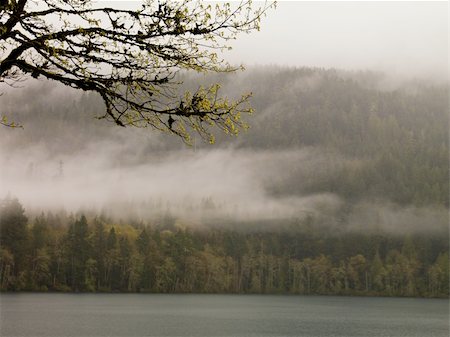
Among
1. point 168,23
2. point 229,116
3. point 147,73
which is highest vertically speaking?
point 168,23

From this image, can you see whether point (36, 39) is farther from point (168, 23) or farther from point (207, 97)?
point (207, 97)

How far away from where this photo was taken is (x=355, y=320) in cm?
14688

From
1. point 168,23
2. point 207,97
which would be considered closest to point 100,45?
point 168,23

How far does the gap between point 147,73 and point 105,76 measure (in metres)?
0.57

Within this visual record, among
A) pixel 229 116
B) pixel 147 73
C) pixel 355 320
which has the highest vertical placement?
pixel 147 73

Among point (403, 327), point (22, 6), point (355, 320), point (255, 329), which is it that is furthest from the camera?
point (355, 320)

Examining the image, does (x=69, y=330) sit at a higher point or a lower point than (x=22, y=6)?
lower

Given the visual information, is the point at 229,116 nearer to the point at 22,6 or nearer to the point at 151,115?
the point at 151,115

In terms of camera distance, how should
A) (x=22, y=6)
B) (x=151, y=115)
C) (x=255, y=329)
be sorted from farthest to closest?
(x=255, y=329) → (x=151, y=115) → (x=22, y=6)

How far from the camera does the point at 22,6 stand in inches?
334

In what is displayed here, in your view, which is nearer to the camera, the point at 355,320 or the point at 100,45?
the point at 100,45

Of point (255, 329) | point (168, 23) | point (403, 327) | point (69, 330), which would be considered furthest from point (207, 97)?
point (403, 327)

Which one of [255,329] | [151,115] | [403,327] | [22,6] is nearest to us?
[22,6]

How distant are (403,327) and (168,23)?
428ft
